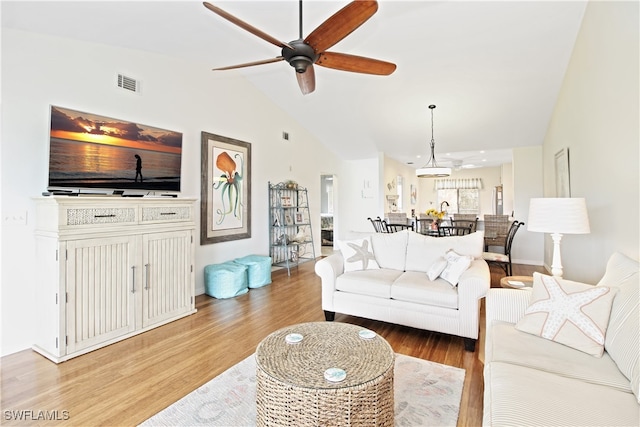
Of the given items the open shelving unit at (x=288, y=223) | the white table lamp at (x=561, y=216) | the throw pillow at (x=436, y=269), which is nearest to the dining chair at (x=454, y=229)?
the throw pillow at (x=436, y=269)

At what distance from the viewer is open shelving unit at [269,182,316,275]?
573cm

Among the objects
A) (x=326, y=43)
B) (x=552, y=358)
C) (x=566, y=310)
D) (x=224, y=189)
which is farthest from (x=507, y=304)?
(x=224, y=189)

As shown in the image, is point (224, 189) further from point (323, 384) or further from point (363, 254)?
point (323, 384)

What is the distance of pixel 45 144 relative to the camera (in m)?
2.81

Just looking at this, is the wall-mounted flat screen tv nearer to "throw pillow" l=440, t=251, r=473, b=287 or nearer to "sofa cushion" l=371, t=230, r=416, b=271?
"sofa cushion" l=371, t=230, r=416, b=271

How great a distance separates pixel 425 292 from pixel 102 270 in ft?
9.52

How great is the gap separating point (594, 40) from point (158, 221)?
453 centimetres

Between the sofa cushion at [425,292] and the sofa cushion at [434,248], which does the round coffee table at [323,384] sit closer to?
the sofa cushion at [425,292]

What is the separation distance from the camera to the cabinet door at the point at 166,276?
3125mm

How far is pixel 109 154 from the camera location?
310 cm

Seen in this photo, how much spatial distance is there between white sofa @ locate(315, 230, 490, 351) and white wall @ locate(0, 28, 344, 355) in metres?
2.16

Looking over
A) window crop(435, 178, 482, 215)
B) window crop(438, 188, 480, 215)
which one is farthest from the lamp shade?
window crop(438, 188, 480, 215)

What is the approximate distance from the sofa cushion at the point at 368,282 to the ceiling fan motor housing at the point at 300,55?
2.04 m

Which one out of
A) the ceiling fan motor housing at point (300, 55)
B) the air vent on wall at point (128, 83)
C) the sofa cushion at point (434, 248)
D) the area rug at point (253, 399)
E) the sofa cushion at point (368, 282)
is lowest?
the area rug at point (253, 399)
